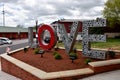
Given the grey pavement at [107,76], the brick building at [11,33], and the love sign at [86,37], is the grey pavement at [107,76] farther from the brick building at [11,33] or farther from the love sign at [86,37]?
the brick building at [11,33]

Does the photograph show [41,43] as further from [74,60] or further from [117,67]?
[117,67]

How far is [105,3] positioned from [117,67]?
47638mm

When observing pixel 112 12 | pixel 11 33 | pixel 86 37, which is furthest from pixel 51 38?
pixel 11 33

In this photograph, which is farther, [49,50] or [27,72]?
[49,50]

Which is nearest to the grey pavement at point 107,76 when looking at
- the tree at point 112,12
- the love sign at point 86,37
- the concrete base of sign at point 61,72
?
the concrete base of sign at point 61,72

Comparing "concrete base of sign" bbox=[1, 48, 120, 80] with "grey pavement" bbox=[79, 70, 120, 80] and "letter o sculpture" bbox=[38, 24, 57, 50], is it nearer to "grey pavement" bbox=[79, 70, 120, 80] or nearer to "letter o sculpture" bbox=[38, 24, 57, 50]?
"grey pavement" bbox=[79, 70, 120, 80]

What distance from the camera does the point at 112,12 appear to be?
58.0 m

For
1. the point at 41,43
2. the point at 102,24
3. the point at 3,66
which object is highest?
the point at 102,24

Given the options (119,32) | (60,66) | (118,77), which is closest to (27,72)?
(60,66)

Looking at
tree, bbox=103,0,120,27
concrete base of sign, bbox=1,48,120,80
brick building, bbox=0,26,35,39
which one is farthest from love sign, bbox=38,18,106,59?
brick building, bbox=0,26,35,39

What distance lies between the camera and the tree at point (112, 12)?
5722 centimetres

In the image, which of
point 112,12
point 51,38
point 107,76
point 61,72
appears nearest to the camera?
point 61,72

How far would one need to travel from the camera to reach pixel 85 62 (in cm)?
1452

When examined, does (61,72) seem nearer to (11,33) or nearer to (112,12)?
(112,12)
